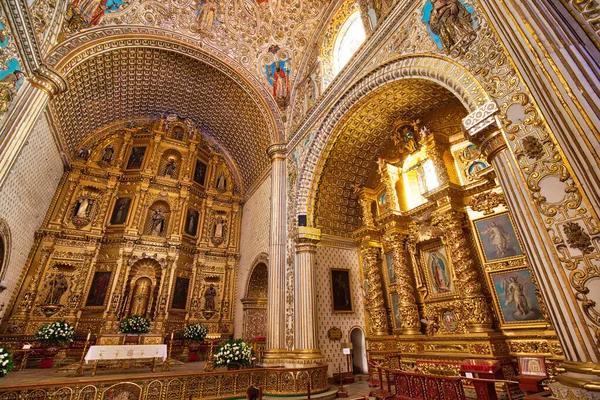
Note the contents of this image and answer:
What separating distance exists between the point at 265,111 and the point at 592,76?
38.7 ft

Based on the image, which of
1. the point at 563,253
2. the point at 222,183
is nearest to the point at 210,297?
the point at 222,183

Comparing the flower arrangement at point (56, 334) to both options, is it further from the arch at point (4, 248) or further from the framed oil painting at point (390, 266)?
the framed oil painting at point (390, 266)

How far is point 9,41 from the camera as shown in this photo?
6.74 metres

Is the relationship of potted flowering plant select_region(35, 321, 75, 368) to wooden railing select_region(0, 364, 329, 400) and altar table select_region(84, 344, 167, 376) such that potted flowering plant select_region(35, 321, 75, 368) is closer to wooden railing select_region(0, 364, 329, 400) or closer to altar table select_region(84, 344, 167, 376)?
altar table select_region(84, 344, 167, 376)

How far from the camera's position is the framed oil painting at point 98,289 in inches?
506

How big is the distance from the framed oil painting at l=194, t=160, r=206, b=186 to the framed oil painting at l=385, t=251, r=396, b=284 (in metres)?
11.8

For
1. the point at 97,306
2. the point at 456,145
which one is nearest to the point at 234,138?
the point at 97,306

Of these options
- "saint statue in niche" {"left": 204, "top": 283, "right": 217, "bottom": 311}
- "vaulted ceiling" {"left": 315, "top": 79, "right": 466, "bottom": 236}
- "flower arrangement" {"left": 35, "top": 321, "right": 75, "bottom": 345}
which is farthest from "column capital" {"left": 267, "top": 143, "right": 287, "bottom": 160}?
"flower arrangement" {"left": 35, "top": 321, "right": 75, "bottom": 345}

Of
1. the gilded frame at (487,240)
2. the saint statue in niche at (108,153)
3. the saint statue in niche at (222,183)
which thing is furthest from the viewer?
the saint statue in niche at (222,183)

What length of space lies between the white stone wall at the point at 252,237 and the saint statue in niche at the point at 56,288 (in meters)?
7.62

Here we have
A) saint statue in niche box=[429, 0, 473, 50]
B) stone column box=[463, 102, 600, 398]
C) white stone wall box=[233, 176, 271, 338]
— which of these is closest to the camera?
stone column box=[463, 102, 600, 398]

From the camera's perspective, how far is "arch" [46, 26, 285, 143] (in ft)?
32.2

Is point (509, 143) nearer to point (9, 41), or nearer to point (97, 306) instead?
point (9, 41)

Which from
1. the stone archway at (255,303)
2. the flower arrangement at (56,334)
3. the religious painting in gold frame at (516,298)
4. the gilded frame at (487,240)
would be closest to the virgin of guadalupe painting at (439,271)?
the gilded frame at (487,240)
